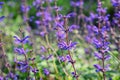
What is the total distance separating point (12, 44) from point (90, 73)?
2.48m

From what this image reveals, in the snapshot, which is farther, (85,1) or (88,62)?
(85,1)

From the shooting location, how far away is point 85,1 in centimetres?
1125

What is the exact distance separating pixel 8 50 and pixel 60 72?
99.7 inches

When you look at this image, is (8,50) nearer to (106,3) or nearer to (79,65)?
(79,65)

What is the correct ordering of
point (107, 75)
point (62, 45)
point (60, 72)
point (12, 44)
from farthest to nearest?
point (12, 44)
point (60, 72)
point (107, 75)
point (62, 45)

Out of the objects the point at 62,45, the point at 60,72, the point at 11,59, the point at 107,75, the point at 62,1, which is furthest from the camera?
the point at 62,1

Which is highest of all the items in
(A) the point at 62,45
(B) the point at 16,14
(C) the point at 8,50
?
(A) the point at 62,45

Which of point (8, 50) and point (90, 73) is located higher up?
point (90, 73)

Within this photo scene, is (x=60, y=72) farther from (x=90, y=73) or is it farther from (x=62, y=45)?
(x=62, y=45)

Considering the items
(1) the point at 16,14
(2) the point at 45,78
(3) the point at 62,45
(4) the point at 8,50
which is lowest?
(1) the point at 16,14

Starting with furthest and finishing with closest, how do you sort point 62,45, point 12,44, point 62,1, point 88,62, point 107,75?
point 62,1 < point 12,44 < point 88,62 < point 107,75 < point 62,45

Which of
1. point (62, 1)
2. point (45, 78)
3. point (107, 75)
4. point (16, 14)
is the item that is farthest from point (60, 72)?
point (16, 14)

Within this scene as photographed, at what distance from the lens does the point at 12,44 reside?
6.93 metres

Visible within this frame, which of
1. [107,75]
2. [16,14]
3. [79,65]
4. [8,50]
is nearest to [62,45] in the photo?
[107,75]
